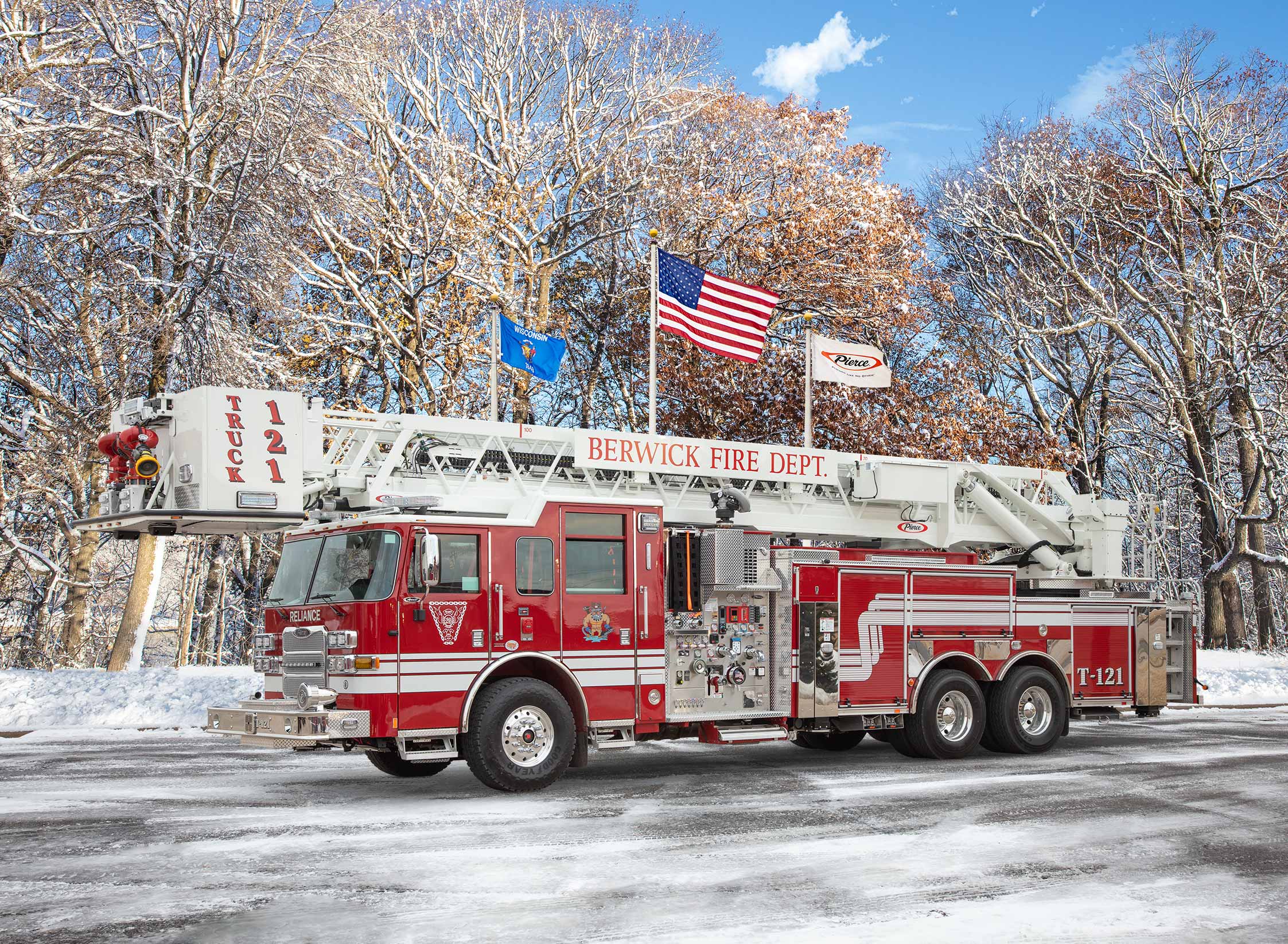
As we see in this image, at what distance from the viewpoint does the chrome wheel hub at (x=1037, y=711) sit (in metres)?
14.6

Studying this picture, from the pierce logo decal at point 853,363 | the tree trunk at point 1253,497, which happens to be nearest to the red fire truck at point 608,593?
the pierce logo decal at point 853,363

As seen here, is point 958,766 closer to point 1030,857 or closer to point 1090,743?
point 1090,743

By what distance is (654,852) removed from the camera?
8.52m


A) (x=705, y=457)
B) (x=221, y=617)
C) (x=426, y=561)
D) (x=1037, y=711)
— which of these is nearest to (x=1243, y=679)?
(x=1037, y=711)

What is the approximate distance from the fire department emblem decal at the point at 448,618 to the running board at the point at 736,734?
2910 millimetres

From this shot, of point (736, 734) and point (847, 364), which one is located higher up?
point (847, 364)

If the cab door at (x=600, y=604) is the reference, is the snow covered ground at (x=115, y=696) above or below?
below

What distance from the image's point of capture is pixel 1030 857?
27.5 ft

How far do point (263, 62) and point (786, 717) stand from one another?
16.7 meters

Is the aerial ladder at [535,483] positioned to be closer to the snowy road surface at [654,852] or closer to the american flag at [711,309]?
the snowy road surface at [654,852]

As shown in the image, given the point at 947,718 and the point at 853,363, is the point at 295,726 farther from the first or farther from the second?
the point at 853,363

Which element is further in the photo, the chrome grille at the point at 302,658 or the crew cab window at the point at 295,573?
the crew cab window at the point at 295,573

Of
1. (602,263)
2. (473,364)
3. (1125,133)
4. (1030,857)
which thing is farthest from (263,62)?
(1125,133)

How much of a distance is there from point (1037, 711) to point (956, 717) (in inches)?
49.7
